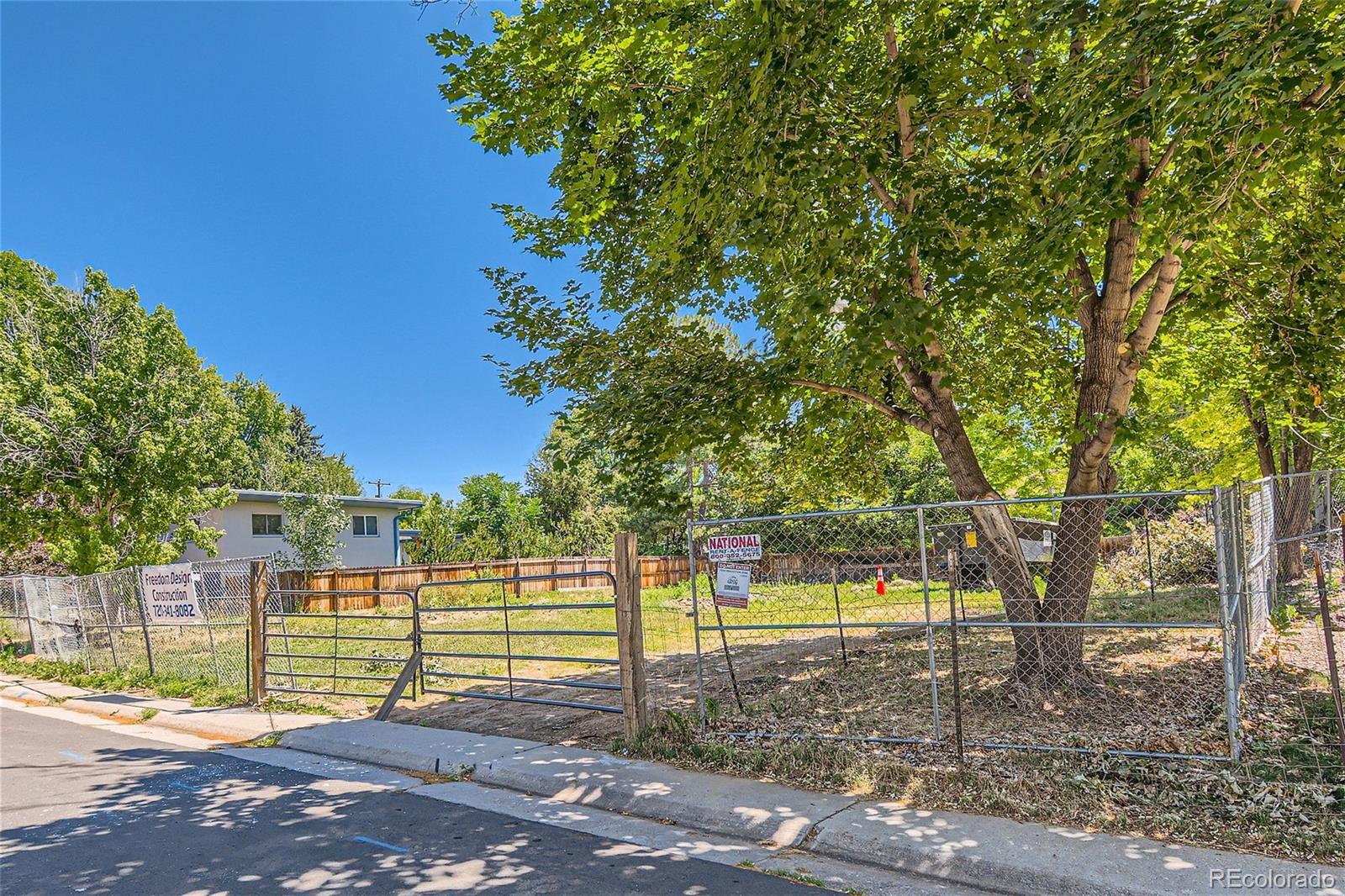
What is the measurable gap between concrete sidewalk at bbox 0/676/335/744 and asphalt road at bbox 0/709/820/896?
1.65 m

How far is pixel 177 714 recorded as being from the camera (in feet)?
33.1

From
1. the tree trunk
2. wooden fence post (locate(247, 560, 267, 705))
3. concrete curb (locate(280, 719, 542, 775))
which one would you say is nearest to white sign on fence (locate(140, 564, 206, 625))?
wooden fence post (locate(247, 560, 267, 705))

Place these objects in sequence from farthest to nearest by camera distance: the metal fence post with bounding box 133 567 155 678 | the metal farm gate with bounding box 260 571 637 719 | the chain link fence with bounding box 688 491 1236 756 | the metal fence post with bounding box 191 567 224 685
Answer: the metal fence post with bounding box 133 567 155 678 < the metal fence post with bounding box 191 567 224 685 < the metal farm gate with bounding box 260 571 637 719 < the chain link fence with bounding box 688 491 1236 756

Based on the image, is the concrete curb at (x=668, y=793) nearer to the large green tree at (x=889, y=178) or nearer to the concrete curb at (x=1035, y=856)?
the concrete curb at (x=1035, y=856)

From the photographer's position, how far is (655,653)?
13906 mm

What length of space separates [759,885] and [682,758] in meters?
2.39

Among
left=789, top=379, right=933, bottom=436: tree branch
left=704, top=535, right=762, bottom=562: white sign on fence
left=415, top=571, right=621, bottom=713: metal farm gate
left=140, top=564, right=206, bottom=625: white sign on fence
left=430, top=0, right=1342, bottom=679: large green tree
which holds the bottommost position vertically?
left=415, top=571, right=621, bottom=713: metal farm gate

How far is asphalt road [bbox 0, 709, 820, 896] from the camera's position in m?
4.59

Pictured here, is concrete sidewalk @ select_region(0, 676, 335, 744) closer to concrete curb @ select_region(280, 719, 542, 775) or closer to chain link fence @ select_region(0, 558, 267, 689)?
concrete curb @ select_region(280, 719, 542, 775)

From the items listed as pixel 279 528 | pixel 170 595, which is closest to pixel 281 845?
pixel 170 595

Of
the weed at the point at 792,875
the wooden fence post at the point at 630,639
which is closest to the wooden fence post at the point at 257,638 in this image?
the wooden fence post at the point at 630,639

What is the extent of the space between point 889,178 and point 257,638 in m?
9.75

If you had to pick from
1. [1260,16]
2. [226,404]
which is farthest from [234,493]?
[1260,16]

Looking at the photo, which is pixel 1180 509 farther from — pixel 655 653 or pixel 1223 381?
pixel 655 653
